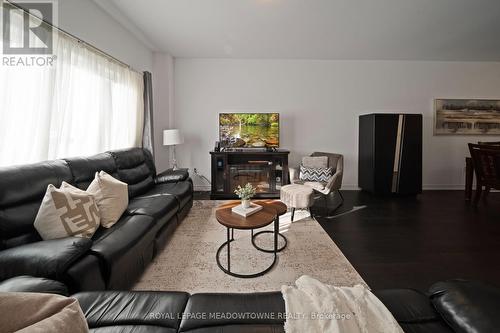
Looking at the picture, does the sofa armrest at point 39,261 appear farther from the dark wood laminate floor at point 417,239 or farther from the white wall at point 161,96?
the white wall at point 161,96

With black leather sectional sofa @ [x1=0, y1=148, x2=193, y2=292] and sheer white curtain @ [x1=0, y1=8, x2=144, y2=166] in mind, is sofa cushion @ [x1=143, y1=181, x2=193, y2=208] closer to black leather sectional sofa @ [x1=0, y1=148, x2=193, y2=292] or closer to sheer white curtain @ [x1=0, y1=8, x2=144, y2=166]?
black leather sectional sofa @ [x1=0, y1=148, x2=193, y2=292]

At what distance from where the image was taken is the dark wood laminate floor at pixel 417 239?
6.66 ft

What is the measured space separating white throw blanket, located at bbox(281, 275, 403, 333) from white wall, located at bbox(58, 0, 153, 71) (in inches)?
124

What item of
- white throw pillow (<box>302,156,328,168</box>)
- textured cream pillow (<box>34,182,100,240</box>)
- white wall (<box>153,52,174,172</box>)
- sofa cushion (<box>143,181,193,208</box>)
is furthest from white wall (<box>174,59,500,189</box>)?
textured cream pillow (<box>34,182,100,240</box>)

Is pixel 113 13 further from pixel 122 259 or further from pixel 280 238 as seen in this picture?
pixel 280 238

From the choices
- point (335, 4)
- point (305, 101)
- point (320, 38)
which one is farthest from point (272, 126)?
point (335, 4)

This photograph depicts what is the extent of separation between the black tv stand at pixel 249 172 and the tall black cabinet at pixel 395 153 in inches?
67.8

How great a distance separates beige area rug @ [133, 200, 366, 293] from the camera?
1873 millimetres

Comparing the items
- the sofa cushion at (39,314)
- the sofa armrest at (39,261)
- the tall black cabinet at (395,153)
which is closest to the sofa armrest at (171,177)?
the sofa armrest at (39,261)

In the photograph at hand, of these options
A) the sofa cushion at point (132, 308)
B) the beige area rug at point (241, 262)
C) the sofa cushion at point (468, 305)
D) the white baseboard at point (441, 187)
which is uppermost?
the white baseboard at point (441, 187)

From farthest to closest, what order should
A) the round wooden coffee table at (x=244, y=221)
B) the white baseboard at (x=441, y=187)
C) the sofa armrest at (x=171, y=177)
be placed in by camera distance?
1. the white baseboard at (x=441, y=187)
2. the sofa armrest at (x=171, y=177)
3. the round wooden coffee table at (x=244, y=221)

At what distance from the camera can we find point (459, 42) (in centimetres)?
376

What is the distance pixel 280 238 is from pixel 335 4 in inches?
112

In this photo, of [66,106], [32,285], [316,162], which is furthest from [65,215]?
[316,162]
